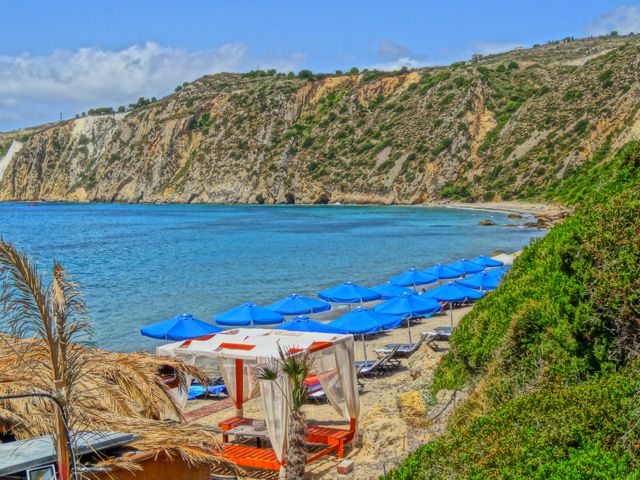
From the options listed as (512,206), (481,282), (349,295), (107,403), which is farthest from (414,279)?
(512,206)

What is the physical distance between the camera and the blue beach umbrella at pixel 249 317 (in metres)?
19.8

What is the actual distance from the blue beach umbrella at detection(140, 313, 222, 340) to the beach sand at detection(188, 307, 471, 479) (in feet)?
8.62

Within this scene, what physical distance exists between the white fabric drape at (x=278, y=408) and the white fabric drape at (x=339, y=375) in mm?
1318

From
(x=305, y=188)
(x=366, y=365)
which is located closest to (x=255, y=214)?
(x=305, y=188)

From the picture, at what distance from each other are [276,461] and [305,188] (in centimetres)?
9935

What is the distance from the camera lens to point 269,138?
116 meters

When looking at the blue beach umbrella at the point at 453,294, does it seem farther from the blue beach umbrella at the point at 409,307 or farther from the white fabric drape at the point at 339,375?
the white fabric drape at the point at 339,375

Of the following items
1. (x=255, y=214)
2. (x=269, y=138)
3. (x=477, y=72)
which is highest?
(x=477, y=72)

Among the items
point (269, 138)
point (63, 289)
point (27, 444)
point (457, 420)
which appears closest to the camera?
point (63, 289)

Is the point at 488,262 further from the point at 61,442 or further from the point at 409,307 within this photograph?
the point at 61,442

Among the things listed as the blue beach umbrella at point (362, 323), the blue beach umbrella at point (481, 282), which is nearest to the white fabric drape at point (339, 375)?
the blue beach umbrella at point (362, 323)

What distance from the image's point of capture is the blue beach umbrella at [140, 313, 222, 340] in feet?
58.9

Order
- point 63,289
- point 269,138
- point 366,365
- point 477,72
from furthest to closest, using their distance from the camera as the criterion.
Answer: point 269,138, point 477,72, point 366,365, point 63,289

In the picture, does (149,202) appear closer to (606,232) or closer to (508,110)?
(508,110)
